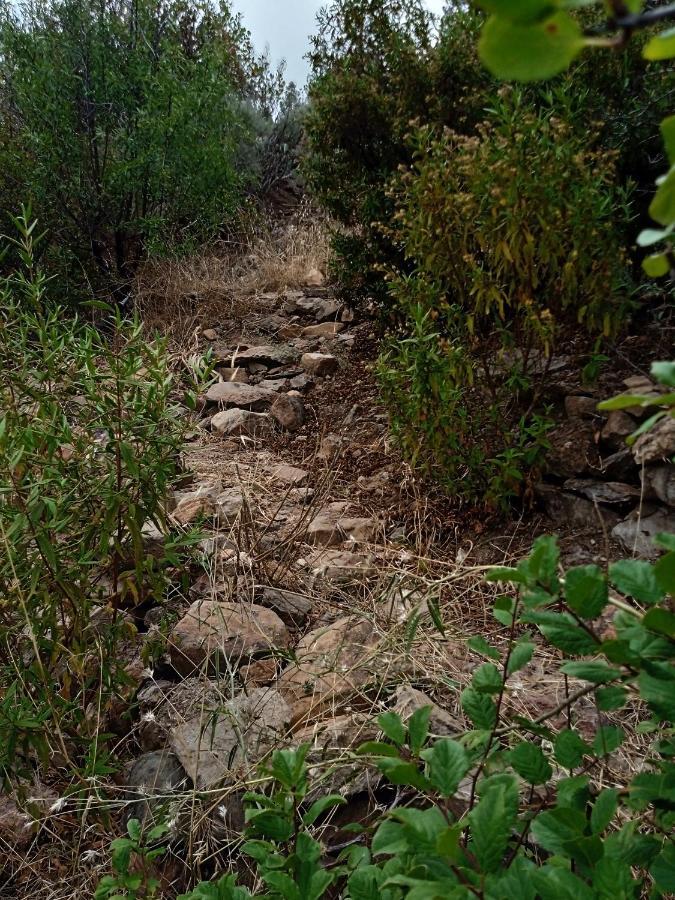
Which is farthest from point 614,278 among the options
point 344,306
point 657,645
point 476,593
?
point 344,306

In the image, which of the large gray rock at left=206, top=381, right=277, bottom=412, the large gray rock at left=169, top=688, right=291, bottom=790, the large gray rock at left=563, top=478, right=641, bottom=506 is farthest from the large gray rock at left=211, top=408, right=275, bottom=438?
the large gray rock at left=169, top=688, right=291, bottom=790

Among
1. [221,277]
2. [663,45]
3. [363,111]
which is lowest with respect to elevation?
[663,45]

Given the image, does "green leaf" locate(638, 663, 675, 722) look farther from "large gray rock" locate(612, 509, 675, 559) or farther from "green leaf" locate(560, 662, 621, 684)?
"large gray rock" locate(612, 509, 675, 559)

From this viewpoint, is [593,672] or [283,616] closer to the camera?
[593,672]

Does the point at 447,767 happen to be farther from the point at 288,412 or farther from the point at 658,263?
the point at 288,412

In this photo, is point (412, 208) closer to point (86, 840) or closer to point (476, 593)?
point (476, 593)

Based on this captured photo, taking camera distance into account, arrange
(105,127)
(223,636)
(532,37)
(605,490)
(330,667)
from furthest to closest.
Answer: (105,127), (605,490), (223,636), (330,667), (532,37)

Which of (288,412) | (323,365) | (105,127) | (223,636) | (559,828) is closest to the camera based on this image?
(559,828)

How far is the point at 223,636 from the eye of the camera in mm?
1981

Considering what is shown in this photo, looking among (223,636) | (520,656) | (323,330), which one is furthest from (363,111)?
(520,656)

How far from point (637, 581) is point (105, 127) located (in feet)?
20.8

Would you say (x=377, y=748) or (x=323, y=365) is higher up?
(x=323, y=365)

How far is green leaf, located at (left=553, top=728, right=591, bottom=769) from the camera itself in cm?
85

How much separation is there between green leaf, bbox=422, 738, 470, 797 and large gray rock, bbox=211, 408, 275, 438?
3.13 meters
